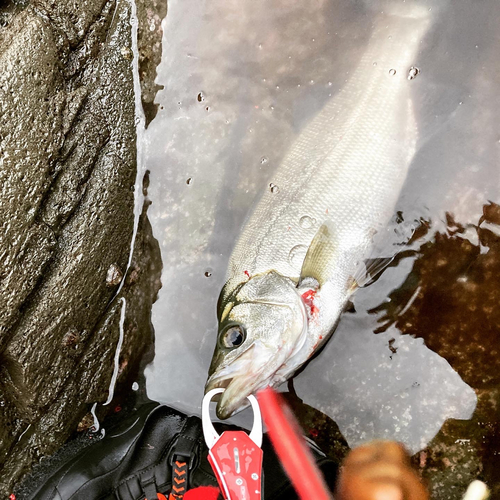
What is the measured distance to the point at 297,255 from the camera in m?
2.99

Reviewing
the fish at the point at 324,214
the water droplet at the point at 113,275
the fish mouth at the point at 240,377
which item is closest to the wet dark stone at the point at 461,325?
the fish at the point at 324,214

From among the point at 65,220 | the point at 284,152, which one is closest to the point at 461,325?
the point at 284,152

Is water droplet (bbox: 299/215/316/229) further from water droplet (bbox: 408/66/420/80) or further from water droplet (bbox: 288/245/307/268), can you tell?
water droplet (bbox: 408/66/420/80)

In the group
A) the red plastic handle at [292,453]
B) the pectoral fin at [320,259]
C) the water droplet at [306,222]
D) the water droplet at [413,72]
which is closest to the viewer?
the red plastic handle at [292,453]

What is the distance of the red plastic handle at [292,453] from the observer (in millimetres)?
2793

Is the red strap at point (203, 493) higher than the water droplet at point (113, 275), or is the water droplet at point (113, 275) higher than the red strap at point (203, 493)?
the water droplet at point (113, 275)

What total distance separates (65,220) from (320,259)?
1.78 metres

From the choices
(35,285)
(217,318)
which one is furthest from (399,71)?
(35,285)

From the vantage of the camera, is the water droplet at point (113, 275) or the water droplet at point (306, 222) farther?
the water droplet at point (113, 275)

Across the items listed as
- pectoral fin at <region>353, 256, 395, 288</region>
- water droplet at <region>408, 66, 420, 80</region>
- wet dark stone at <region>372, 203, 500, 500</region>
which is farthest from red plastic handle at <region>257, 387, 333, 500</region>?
water droplet at <region>408, 66, 420, 80</region>

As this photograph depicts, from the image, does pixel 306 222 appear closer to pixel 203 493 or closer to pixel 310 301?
pixel 310 301

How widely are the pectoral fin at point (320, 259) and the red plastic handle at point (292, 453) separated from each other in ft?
2.56

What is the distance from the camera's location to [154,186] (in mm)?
3480

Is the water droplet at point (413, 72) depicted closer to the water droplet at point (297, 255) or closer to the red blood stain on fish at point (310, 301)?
the water droplet at point (297, 255)
